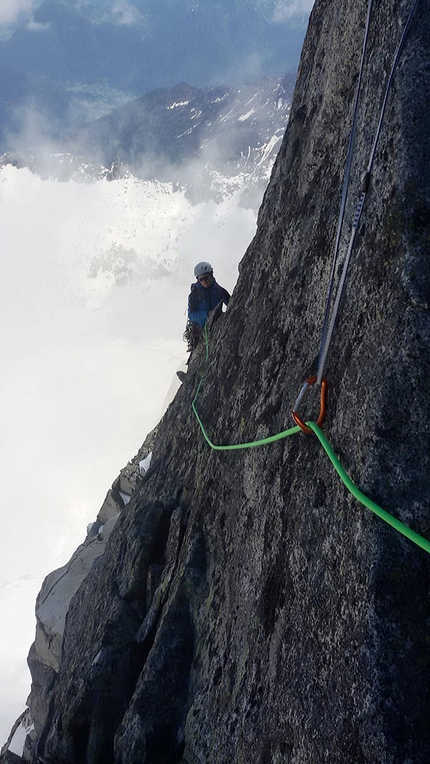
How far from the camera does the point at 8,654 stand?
7231 centimetres

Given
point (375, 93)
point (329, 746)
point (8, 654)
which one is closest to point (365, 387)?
point (329, 746)

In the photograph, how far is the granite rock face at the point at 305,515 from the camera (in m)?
3.66

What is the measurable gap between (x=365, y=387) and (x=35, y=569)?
115 m

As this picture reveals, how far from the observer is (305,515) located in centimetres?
469

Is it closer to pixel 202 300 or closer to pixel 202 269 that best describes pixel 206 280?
pixel 202 269

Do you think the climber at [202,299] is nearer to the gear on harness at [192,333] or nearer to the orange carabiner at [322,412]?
the gear on harness at [192,333]

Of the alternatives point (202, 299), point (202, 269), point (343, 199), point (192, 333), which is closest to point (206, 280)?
point (202, 269)

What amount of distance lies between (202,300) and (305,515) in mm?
9208

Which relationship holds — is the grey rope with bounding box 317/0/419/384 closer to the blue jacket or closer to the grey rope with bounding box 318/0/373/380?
the grey rope with bounding box 318/0/373/380

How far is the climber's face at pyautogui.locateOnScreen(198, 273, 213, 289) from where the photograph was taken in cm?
1273

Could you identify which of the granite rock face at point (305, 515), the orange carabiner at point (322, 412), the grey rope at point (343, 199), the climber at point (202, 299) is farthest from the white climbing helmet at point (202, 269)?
the orange carabiner at point (322, 412)

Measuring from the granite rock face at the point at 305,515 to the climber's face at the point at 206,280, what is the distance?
3.48 metres

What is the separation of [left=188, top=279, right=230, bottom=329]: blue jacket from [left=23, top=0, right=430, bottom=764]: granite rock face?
371 cm

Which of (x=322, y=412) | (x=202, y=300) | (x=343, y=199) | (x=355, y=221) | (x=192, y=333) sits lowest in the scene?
(x=322, y=412)
